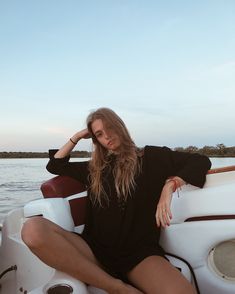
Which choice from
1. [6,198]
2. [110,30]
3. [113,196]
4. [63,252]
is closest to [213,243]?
[113,196]

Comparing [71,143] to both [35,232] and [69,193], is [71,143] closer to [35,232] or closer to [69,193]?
[69,193]

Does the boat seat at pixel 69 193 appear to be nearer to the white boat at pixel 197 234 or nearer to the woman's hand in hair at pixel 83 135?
the white boat at pixel 197 234

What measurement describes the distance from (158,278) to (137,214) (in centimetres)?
39

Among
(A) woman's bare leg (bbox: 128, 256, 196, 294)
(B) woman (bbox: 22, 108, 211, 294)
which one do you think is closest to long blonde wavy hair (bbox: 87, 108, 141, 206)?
(B) woman (bbox: 22, 108, 211, 294)

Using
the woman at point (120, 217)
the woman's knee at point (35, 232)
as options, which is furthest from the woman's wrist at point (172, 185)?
the woman's knee at point (35, 232)

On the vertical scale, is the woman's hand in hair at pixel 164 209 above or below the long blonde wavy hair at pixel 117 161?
below

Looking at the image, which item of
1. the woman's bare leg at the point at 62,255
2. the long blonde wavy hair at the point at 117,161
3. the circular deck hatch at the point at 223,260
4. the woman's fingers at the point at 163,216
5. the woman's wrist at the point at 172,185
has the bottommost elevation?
the circular deck hatch at the point at 223,260

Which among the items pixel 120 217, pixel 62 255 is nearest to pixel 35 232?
pixel 62 255

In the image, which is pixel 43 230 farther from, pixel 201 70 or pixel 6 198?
pixel 6 198

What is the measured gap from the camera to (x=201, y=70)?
30.2ft

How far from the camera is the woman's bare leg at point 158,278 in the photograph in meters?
1.70

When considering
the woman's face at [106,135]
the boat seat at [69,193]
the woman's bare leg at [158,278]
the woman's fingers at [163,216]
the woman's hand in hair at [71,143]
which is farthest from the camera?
the woman's hand in hair at [71,143]

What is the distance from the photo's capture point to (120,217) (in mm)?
2041

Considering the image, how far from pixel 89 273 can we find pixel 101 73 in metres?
6.80
